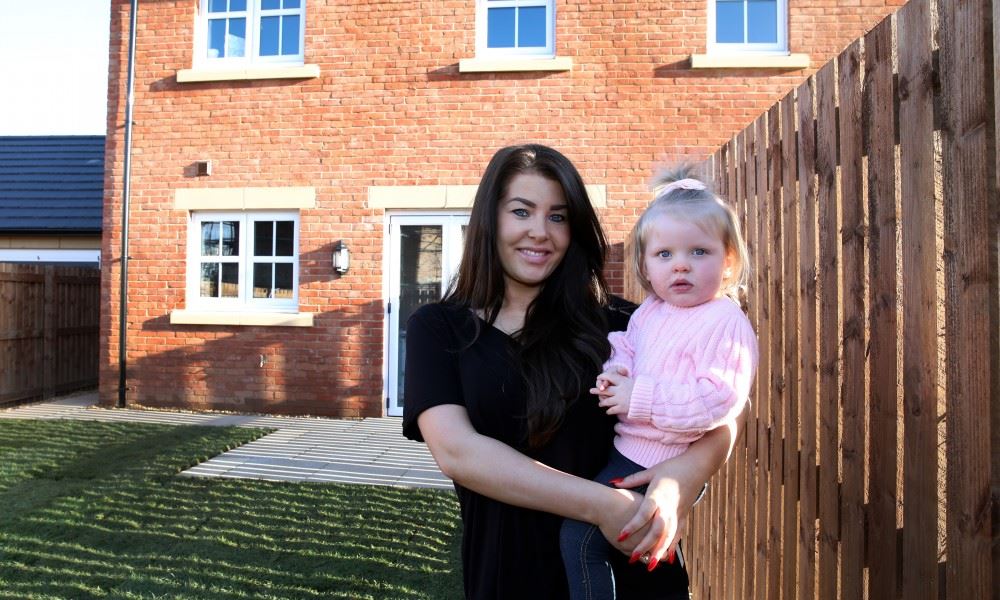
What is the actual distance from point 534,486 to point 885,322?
87cm

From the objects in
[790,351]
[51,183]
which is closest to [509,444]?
[790,351]

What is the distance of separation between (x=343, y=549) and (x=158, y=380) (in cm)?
586

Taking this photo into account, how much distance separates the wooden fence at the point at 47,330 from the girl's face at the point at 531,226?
10136 mm

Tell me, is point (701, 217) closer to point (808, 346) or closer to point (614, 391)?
point (614, 391)

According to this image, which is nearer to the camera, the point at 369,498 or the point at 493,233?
the point at 493,233

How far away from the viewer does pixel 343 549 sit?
13.9ft

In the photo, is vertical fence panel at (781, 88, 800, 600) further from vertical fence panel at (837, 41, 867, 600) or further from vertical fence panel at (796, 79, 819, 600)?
vertical fence panel at (837, 41, 867, 600)

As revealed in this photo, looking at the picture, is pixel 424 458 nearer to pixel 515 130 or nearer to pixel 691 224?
pixel 515 130

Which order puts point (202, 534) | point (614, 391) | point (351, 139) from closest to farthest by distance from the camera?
point (614, 391) → point (202, 534) → point (351, 139)

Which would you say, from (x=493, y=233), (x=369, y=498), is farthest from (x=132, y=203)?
(x=493, y=233)

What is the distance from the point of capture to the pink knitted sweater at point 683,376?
5.08 ft

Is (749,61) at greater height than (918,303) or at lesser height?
greater

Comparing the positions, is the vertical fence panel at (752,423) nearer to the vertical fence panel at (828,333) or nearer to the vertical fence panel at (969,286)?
the vertical fence panel at (828,333)

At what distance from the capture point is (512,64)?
8.26m
